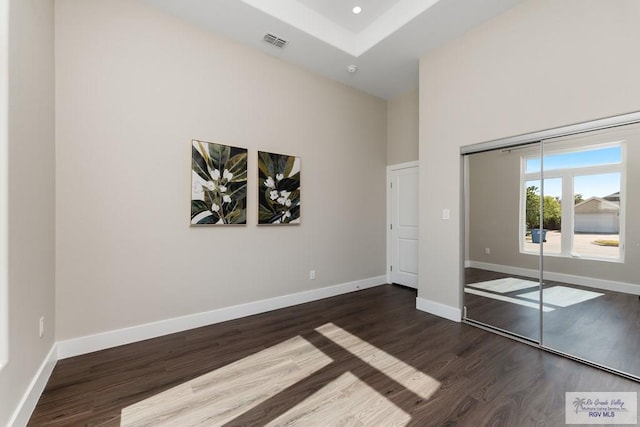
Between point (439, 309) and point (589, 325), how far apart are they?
4.51 feet

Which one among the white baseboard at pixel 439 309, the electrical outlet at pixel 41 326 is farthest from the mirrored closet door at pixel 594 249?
the electrical outlet at pixel 41 326

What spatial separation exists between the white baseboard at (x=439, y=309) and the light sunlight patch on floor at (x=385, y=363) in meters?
1.28

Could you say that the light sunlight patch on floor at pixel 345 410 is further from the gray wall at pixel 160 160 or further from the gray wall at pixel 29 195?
the gray wall at pixel 160 160

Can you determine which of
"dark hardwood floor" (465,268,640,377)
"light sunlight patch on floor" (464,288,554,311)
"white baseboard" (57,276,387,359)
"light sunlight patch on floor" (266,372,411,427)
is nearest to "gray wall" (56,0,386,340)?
"white baseboard" (57,276,387,359)

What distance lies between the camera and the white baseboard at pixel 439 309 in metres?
3.28

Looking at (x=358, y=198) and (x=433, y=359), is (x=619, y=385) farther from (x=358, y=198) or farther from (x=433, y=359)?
(x=358, y=198)

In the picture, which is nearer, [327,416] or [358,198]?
[327,416]

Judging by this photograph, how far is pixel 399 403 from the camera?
6.09ft

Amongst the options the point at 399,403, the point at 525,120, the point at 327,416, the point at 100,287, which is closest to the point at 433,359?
the point at 399,403

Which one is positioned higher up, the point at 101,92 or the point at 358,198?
the point at 101,92

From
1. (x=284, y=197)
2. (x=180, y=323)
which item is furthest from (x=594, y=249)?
(x=180, y=323)

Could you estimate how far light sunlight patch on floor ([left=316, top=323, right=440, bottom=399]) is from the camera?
2.04 meters

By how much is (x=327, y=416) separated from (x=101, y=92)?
3387 millimetres

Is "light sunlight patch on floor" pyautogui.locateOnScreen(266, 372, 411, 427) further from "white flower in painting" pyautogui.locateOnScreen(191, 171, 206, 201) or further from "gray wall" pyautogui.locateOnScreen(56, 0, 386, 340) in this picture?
"white flower in painting" pyautogui.locateOnScreen(191, 171, 206, 201)
